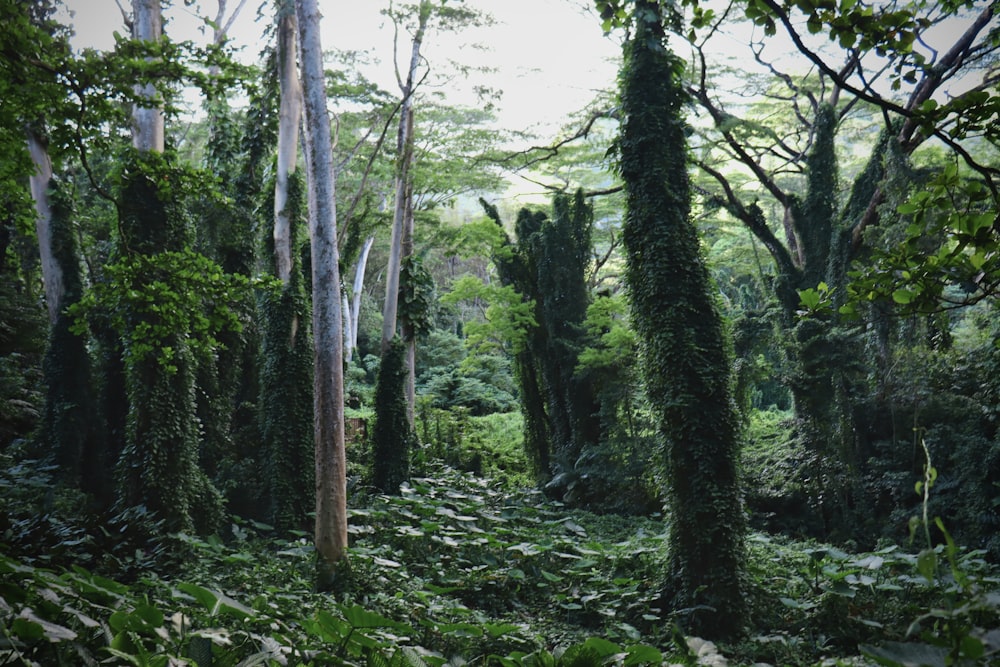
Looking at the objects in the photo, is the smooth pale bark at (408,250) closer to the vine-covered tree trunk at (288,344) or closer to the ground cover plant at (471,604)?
the vine-covered tree trunk at (288,344)

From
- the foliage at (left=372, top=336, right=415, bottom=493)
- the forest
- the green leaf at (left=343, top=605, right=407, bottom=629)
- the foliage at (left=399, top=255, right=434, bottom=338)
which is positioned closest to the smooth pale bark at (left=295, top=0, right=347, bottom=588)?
the forest

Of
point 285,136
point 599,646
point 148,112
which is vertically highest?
point 285,136

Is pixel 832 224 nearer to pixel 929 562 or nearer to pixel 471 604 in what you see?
pixel 471 604

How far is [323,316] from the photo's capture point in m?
7.28

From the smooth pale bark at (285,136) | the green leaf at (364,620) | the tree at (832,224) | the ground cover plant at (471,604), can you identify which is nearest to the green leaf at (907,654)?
the ground cover plant at (471,604)

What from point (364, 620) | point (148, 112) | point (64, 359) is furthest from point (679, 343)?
point (64, 359)

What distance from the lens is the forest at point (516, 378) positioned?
242cm

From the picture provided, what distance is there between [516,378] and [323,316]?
9455mm

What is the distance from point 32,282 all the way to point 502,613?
15095 mm

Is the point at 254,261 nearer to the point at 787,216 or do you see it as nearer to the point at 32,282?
the point at 32,282

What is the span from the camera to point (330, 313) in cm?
729

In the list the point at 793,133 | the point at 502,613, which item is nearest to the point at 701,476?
the point at 502,613

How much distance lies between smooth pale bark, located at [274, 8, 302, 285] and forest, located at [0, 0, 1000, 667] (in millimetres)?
59

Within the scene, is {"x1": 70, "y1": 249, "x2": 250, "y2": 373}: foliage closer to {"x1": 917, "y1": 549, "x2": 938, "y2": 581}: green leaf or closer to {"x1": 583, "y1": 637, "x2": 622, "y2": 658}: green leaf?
{"x1": 583, "y1": 637, "x2": 622, "y2": 658}: green leaf
